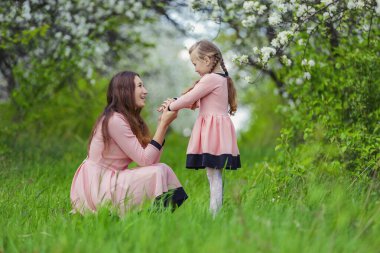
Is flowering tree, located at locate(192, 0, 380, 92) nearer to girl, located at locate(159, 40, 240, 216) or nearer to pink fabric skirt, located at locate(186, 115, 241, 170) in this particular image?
girl, located at locate(159, 40, 240, 216)

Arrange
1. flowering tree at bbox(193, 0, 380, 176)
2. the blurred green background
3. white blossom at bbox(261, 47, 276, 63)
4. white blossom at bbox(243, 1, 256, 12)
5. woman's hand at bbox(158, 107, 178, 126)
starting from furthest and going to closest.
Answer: white blossom at bbox(243, 1, 256, 12), flowering tree at bbox(193, 0, 380, 176), white blossom at bbox(261, 47, 276, 63), woman's hand at bbox(158, 107, 178, 126), the blurred green background

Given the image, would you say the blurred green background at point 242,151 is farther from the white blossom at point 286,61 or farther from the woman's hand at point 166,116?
the woman's hand at point 166,116

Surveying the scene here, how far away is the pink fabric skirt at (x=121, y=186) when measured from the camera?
15.1 ft

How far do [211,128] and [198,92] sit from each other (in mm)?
279

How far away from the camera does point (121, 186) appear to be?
4664 millimetres

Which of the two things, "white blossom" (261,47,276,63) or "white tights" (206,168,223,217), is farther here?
"white blossom" (261,47,276,63)

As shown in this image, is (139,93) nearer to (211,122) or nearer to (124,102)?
(124,102)

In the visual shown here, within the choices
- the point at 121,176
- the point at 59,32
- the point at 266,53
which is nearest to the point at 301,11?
the point at 266,53

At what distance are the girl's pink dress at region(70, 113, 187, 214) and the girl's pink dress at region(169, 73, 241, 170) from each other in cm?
24

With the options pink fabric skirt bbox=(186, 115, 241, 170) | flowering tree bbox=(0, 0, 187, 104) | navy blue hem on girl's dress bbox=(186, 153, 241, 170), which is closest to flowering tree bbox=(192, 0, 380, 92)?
pink fabric skirt bbox=(186, 115, 241, 170)

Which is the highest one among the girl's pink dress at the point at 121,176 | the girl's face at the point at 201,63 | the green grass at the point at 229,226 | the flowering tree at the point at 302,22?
the flowering tree at the point at 302,22

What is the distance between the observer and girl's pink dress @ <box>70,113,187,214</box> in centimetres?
462

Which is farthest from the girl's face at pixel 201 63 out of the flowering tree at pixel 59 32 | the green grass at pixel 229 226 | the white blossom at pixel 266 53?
the flowering tree at pixel 59 32

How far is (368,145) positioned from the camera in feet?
18.8
